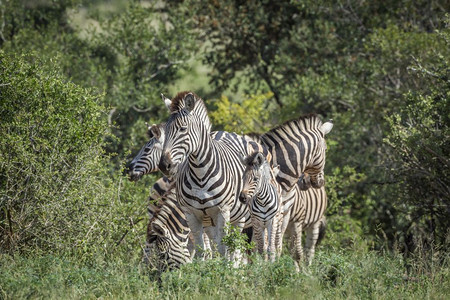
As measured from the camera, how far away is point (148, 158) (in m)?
10.5

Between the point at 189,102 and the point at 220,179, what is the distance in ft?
3.77

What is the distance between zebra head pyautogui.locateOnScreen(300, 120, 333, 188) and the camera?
36.3 ft

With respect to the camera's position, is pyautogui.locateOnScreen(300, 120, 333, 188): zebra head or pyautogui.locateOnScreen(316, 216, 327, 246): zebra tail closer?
pyautogui.locateOnScreen(300, 120, 333, 188): zebra head

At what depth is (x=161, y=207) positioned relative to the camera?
10477 millimetres

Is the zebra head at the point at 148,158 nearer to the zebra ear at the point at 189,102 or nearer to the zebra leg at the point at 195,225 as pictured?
the zebra leg at the point at 195,225

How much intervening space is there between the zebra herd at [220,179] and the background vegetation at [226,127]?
638 millimetres

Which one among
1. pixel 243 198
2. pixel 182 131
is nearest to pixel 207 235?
pixel 243 198

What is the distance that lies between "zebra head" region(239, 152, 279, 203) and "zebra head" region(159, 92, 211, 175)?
0.75 metres

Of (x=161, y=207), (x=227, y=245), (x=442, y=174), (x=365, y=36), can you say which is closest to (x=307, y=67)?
(x=365, y=36)

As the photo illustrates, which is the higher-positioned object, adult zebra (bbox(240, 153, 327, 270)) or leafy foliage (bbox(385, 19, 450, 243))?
leafy foliage (bbox(385, 19, 450, 243))

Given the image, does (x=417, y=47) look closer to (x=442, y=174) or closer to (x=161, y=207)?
(x=442, y=174)

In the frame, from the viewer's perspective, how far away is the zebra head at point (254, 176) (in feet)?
29.7

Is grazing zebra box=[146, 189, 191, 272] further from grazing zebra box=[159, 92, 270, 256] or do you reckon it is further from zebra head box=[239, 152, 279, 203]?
zebra head box=[239, 152, 279, 203]

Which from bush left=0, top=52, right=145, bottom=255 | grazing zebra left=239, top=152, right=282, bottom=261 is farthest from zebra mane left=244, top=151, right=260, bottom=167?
bush left=0, top=52, right=145, bottom=255
